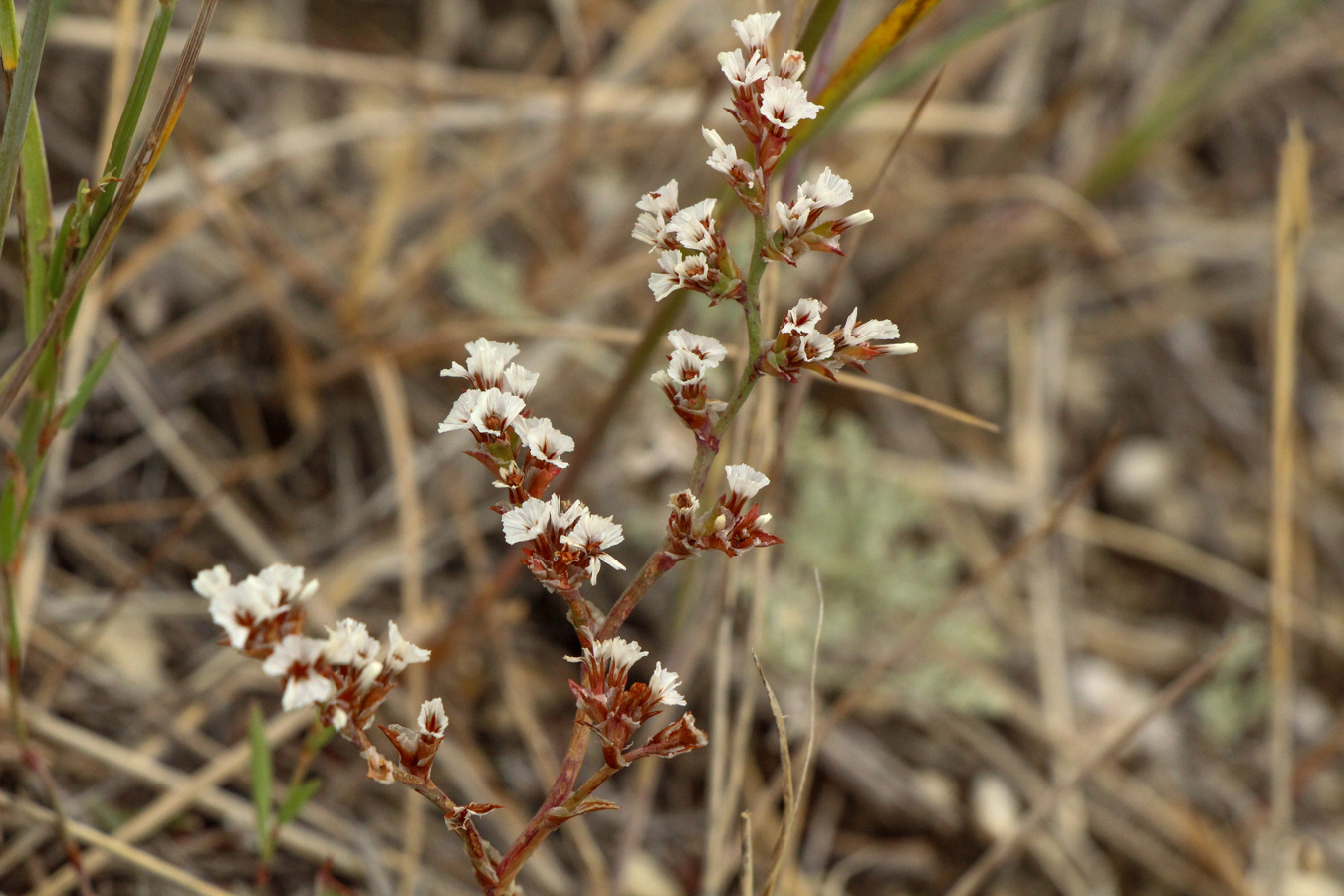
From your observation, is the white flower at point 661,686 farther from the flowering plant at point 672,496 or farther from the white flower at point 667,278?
the white flower at point 667,278

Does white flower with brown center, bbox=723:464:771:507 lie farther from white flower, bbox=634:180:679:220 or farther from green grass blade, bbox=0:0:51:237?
green grass blade, bbox=0:0:51:237

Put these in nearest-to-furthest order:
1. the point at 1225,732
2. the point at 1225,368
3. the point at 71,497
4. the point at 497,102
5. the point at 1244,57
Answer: the point at 71,497 → the point at 1244,57 → the point at 1225,732 → the point at 497,102 → the point at 1225,368

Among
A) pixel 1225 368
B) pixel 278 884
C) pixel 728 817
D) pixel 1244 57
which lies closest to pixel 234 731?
pixel 278 884

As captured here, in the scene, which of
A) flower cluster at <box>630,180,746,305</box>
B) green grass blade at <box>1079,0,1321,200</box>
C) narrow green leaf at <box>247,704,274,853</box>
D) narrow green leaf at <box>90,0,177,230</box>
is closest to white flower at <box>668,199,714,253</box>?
flower cluster at <box>630,180,746,305</box>

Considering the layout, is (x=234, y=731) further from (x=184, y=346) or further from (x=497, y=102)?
(x=497, y=102)

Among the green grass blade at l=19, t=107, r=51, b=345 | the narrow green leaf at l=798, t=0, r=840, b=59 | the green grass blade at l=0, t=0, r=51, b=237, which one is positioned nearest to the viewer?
the green grass blade at l=0, t=0, r=51, b=237

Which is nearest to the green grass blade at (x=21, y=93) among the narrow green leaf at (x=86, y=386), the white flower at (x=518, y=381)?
the narrow green leaf at (x=86, y=386)
